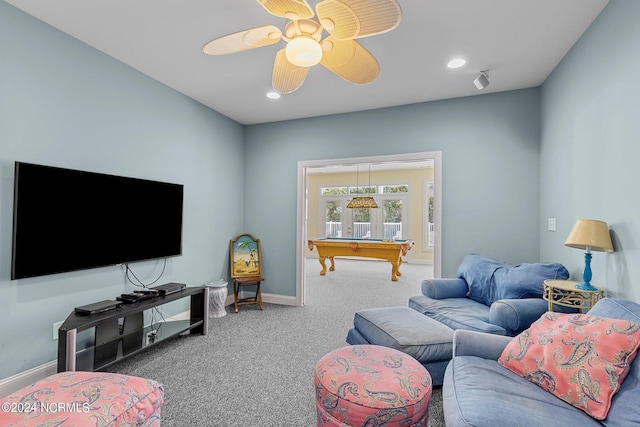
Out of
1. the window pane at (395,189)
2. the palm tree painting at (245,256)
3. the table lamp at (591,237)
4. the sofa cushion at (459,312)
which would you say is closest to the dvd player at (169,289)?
the palm tree painting at (245,256)

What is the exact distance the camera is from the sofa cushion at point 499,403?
1.21m

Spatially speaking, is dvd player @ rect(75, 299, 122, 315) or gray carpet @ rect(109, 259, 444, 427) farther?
dvd player @ rect(75, 299, 122, 315)

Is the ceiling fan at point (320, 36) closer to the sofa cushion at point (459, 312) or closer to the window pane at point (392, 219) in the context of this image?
the sofa cushion at point (459, 312)

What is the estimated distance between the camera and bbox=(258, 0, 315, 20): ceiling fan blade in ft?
4.74

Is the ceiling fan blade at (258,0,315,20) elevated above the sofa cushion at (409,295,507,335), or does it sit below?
above

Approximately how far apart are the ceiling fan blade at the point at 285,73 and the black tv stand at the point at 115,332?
2191 mm

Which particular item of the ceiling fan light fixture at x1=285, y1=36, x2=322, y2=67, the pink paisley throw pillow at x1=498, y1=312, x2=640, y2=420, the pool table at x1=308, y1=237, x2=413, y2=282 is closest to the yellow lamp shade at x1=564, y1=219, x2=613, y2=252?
the pink paisley throw pillow at x1=498, y1=312, x2=640, y2=420

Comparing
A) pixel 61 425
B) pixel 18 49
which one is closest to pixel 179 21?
pixel 18 49

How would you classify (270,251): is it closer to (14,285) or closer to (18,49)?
(14,285)

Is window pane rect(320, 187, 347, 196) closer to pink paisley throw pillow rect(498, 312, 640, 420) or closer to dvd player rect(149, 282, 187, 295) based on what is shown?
dvd player rect(149, 282, 187, 295)

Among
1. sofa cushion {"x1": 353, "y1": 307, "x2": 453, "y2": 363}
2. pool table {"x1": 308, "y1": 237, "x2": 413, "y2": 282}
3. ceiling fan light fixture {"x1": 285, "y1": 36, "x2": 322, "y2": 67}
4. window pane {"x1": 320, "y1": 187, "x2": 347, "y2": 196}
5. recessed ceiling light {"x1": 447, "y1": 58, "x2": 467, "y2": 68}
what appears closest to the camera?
ceiling fan light fixture {"x1": 285, "y1": 36, "x2": 322, "y2": 67}

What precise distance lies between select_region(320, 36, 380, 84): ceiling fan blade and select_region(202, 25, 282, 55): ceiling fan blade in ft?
0.98

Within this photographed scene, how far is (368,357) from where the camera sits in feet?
→ 5.76

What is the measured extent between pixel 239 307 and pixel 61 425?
3.25 meters
